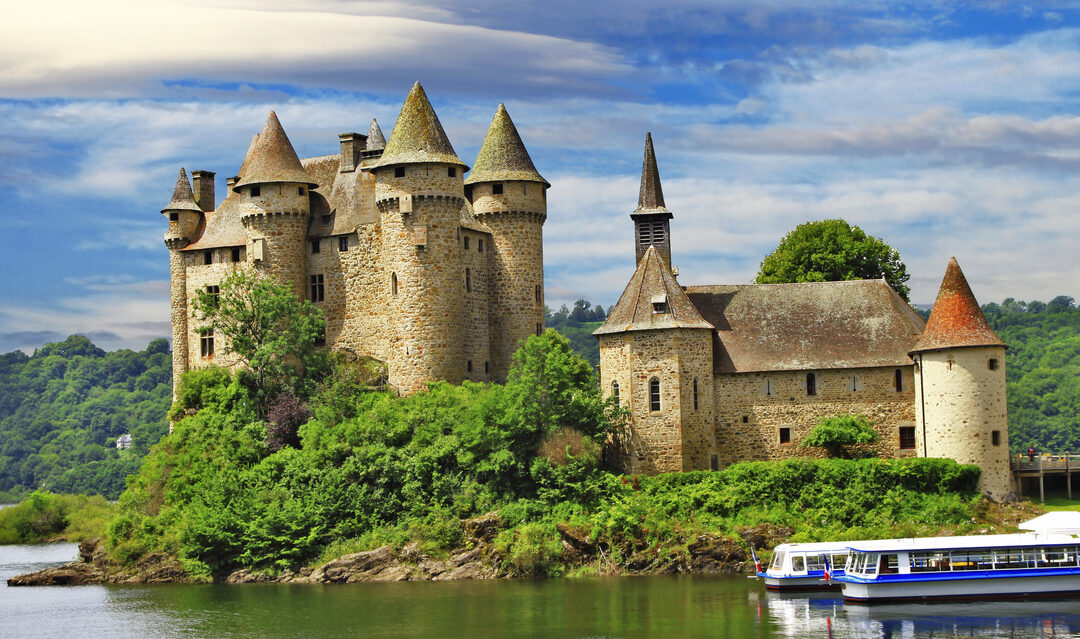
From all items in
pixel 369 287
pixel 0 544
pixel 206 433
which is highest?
pixel 369 287

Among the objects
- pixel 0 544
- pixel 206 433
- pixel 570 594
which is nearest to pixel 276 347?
pixel 206 433

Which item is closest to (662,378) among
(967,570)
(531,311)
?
(531,311)

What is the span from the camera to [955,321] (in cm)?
6025

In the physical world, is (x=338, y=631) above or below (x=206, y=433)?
below

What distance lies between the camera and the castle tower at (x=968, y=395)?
59.4 metres

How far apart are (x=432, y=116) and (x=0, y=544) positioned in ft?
192

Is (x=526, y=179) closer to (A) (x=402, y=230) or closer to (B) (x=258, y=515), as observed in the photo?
(A) (x=402, y=230)

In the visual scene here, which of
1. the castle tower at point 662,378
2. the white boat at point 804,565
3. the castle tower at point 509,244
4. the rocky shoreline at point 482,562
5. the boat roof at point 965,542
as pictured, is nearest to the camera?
the boat roof at point 965,542

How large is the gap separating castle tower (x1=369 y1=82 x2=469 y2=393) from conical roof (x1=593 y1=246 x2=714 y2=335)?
8685 millimetres

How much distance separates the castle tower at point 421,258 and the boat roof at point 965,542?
24963mm

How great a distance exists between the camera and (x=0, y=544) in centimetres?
10700

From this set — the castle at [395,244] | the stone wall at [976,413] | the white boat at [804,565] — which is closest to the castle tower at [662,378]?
the castle at [395,244]

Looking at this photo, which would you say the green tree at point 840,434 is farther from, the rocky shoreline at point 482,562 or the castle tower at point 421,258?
the castle tower at point 421,258

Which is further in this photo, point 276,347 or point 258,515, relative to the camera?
point 276,347
